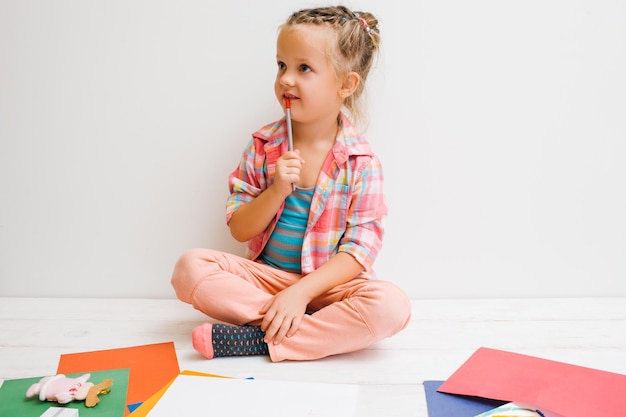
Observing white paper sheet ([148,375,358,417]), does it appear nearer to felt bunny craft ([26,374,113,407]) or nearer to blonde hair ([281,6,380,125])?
felt bunny craft ([26,374,113,407])

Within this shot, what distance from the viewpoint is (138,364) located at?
1020 millimetres

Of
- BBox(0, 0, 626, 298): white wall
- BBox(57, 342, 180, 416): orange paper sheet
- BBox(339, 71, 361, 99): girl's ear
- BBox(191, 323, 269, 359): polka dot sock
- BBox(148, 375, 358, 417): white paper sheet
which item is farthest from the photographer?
BBox(0, 0, 626, 298): white wall

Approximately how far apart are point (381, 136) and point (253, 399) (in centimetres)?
66

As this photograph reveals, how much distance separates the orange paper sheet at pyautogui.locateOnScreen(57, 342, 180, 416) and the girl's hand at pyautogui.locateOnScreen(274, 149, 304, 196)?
34 centimetres

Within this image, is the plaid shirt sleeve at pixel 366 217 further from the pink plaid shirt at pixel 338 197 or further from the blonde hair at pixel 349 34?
the blonde hair at pixel 349 34

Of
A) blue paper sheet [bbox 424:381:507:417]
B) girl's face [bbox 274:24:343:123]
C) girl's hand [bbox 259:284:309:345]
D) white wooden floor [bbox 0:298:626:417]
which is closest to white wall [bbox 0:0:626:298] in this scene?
white wooden floor [bbox 0:298:626:417]

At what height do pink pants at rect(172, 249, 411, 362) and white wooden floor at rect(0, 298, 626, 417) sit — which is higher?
pink pants at rect(172, 249, 411, 362)

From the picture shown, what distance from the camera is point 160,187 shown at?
4.49ft

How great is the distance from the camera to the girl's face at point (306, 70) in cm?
111

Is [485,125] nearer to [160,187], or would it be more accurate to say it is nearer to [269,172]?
[269,172]

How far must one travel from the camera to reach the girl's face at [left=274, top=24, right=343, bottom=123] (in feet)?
3.64

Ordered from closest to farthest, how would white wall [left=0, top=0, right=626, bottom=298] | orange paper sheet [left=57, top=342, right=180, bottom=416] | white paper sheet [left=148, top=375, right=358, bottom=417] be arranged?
white paper sheet [left=148, top=375, right=358, bottom=417] → orange paper sheet [left=57, top=342, right=180, bottom=416] → white wall [left=0, top=0, right=626, bottom=298]

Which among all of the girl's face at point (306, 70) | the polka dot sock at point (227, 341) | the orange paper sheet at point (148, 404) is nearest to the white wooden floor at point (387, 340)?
the polka dot sock at point (227, 341)

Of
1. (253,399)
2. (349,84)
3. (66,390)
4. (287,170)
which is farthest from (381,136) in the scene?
(66,390)
